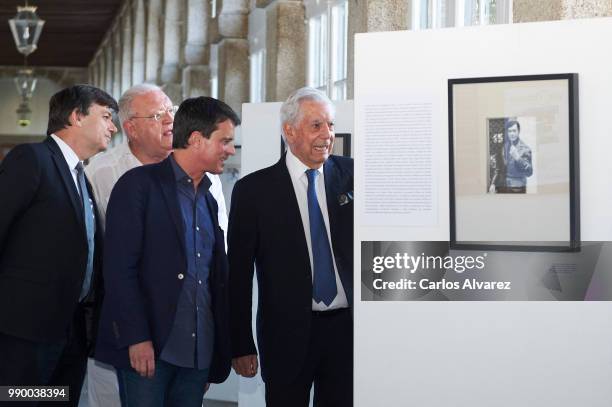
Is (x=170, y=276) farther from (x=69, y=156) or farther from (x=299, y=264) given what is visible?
(x=69, y=156)

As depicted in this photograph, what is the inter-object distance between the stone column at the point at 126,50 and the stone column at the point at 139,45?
3.42 feet

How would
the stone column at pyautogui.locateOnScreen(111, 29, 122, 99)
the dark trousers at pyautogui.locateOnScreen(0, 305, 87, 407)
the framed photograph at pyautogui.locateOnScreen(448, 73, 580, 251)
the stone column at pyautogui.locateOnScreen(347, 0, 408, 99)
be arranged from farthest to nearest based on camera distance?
the stone column at pyautogui.locateOnScreen(111, 29, 122, 99) < the stone column at pyautogui.locateOnScreen(347, 0, 408, 99) < the dark trousers at pyautogui.locateOnScreen(0, 305, 87, 407) < the framed photograph at pyautogui.locateOnScreen(448, 73, 580, 251)

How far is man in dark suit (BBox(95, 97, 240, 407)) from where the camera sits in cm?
430

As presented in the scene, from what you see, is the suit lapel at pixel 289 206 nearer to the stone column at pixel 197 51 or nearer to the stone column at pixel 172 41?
the stone column at pixel 197 51

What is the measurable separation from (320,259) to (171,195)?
0.64 m

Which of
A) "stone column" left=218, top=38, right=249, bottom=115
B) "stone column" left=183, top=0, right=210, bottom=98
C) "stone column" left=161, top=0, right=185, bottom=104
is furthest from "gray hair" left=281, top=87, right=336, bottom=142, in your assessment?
"stone column" left=161, top=0, right=185, bottom=104

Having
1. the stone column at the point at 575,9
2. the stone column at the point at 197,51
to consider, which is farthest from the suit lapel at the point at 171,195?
the stone column at the point at 197,51

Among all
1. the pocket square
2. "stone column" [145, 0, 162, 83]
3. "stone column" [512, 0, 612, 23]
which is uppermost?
"stone column" [145, 0, 162, 83]

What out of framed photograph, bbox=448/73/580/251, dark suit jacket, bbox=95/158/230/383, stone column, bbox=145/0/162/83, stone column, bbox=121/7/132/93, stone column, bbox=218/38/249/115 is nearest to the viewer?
framed photograph, bbox=448/73/580/251

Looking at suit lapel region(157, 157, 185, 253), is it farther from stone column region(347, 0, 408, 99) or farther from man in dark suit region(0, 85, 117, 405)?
stone column region(347, 0, 408, 99)

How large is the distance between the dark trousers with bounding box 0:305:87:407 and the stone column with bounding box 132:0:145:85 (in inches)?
780

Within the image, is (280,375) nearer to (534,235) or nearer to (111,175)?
(534,235)

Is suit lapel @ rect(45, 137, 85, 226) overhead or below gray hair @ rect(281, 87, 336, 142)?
below

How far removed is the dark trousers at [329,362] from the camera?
4.54 meters
